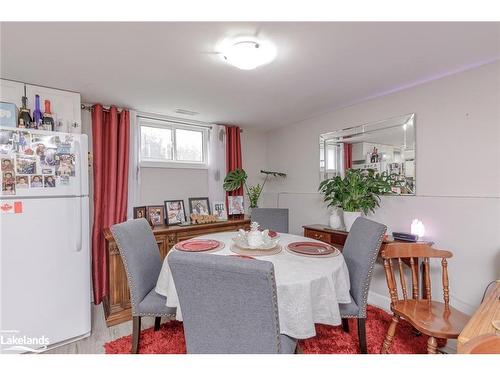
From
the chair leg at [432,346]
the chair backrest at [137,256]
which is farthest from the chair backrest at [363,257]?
the chair backrest at [137,256]

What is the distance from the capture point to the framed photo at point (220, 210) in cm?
353

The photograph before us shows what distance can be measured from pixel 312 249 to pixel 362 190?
110 cm

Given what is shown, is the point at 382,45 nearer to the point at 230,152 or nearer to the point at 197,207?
the point at 230,152

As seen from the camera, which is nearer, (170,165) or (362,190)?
(362,190)

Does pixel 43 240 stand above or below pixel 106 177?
below

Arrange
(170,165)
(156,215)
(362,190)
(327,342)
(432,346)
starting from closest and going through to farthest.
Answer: (432,346) → (327,342) → (362,190) → (156,215) → (170,165)

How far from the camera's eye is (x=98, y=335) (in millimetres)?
2188

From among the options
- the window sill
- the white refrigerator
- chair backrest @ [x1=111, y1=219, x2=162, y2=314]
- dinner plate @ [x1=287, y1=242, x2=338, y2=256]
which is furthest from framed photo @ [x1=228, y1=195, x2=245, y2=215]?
the white refrigerator

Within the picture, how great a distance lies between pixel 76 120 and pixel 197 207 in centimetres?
168

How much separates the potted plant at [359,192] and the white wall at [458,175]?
6.7 inches

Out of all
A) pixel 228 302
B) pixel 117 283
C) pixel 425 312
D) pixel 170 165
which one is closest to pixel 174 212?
pixel 170 165

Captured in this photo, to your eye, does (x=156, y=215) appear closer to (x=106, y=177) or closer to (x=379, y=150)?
(x=106, y=177)
